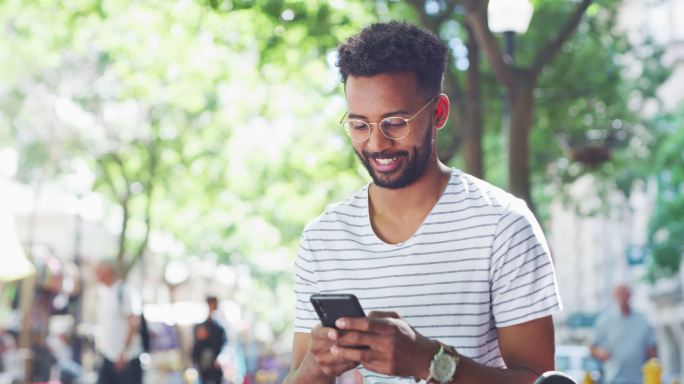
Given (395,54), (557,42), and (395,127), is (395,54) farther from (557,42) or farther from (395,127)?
(557,42)

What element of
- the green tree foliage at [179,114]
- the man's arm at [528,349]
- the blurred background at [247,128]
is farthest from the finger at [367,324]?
the green tree foliage at [179,114]

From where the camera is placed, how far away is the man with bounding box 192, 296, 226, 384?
56.2 feet

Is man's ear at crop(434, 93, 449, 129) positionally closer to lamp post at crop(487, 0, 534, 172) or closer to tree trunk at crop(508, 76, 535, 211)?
lamp post at crop(487, 0, 534, 172)

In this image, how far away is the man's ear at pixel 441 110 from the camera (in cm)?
347

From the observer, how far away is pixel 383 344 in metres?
2.88

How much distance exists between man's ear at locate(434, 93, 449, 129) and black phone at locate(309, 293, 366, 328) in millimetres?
774

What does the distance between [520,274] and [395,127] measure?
1.69 ft

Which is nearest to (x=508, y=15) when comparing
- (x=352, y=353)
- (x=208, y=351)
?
(x=208, y=351)

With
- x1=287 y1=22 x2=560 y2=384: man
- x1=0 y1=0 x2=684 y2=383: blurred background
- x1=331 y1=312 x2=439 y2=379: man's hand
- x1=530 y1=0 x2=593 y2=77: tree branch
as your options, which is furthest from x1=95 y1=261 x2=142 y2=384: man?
x1=331 y1=312 x2=439 y2=379: man's hand

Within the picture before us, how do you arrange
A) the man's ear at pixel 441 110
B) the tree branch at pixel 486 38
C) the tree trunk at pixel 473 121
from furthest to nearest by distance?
the tree trunk at pixel 473 121
the tree branch at pixel 486 38
the man's ear at pixel 441 110

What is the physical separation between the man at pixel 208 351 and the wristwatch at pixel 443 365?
47.0 ft

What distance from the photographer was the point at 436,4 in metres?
15.4

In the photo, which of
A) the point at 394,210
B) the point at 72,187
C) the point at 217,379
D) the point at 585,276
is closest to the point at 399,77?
the point at 394,210

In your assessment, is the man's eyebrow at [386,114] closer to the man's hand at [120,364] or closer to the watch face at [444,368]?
the watch face at [444,368]
